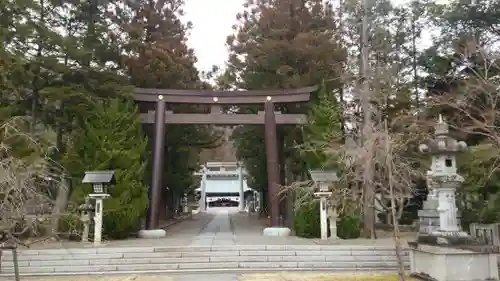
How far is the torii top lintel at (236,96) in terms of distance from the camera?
2219 centimetres

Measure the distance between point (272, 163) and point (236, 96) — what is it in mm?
3768

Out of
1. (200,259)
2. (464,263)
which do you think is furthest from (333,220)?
(464,263)

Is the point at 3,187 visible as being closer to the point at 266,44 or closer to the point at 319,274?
the point at 319,274

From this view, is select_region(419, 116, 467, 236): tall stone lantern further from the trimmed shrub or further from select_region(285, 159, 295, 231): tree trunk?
select_region(285, 159, 295, 231): tree trunk

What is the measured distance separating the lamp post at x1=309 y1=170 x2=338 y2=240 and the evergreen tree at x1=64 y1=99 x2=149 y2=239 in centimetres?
750

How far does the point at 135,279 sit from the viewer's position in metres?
11.8

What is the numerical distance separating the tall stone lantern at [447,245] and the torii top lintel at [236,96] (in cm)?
1036

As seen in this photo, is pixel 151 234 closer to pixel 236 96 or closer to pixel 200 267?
pixel 200 267

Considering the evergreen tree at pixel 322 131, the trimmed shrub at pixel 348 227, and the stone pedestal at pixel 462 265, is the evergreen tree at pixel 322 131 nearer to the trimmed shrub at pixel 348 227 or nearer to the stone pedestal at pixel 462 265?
the trimmed shrub at pixel 348 227

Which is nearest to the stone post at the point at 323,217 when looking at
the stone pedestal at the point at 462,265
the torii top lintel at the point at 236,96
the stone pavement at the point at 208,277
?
the torii top lintel at the point at 236,96

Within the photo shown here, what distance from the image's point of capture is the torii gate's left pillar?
2034cm

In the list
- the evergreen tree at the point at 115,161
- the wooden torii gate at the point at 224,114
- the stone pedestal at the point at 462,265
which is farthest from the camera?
the wooden torii gate at the point at 224,114

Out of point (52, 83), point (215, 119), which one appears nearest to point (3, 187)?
point (52, 83)

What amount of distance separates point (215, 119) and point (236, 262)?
907 cm
